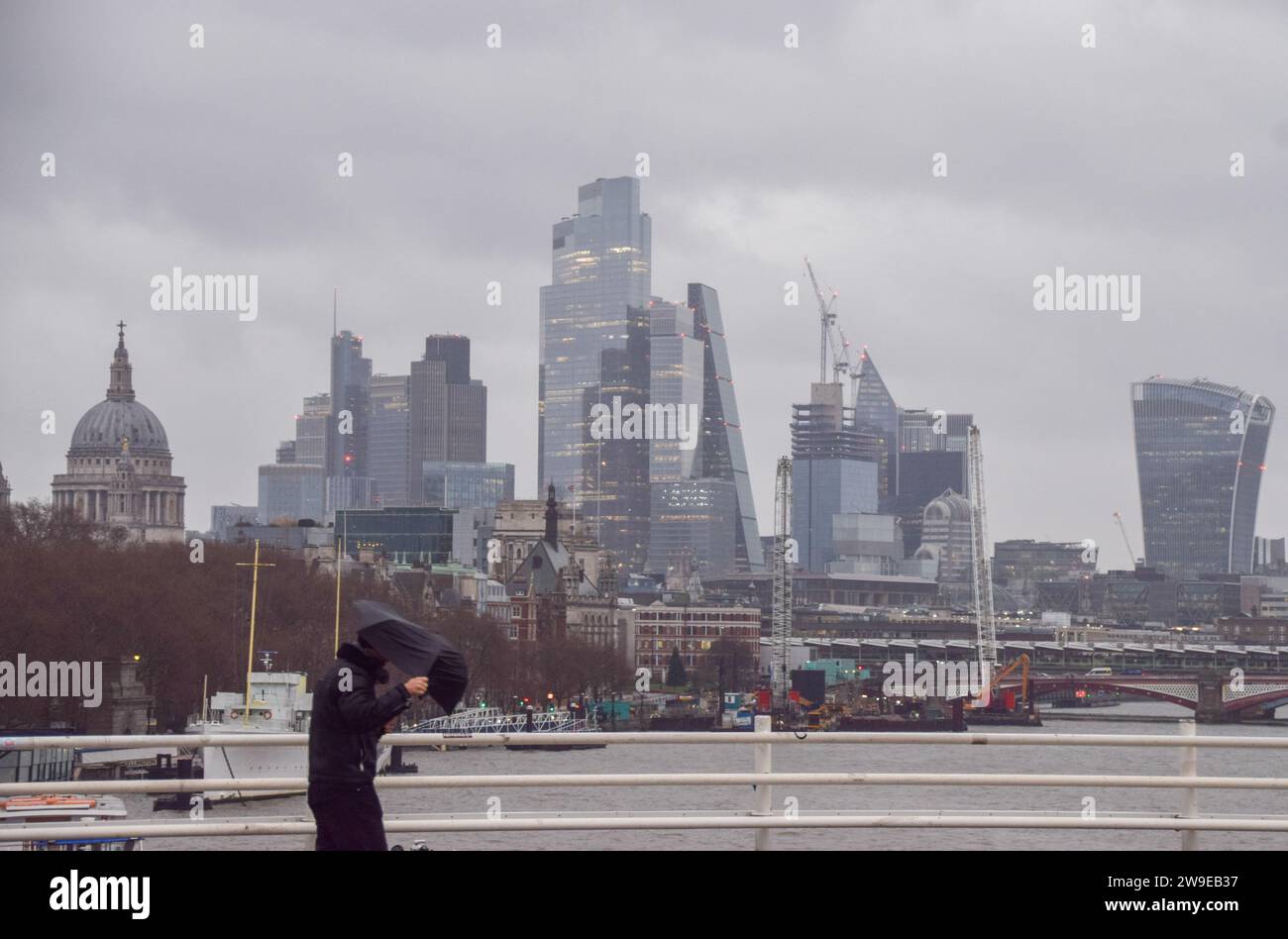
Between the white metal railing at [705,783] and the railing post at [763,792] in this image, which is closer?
the white metal railing at [705,783]

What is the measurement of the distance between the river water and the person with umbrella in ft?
8.51

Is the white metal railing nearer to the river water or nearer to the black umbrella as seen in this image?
the black umbrella

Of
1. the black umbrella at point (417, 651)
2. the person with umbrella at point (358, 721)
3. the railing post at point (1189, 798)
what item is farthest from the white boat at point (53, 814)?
the railing post at point (1189, 798)

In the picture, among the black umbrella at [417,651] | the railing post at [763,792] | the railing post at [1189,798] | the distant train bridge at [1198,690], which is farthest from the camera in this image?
the distant train bridge at [1198,690]

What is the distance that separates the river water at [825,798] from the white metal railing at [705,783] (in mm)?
1099

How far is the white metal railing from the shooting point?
11.3 metres

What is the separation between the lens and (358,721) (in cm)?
1002

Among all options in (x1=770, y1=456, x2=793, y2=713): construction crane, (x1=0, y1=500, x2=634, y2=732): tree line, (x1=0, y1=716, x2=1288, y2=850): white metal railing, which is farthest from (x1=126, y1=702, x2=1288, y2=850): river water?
(x1=770, y1=456, x2=793, y2=713): construction crane

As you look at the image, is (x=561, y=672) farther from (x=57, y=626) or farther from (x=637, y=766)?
(x=637, y=766)

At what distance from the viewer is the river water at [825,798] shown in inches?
977

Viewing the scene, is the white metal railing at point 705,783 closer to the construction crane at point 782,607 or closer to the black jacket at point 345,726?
the black jacket at point 345,726

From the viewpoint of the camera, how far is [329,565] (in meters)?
156

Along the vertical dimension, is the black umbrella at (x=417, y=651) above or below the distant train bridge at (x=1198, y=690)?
above
